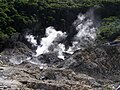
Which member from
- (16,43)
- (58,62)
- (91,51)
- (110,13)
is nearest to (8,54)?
(16,43)

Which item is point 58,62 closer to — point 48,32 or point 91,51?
point 91,51

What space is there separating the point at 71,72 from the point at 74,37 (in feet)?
91.8

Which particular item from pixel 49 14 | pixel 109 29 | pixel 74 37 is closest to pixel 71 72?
pixel 109 29

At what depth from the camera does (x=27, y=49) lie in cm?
5703

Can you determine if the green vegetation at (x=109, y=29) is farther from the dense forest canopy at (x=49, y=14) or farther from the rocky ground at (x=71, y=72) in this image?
the rocky ground at (x=71, y=72)

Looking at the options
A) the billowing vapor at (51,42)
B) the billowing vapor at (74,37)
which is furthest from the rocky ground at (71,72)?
the billowing vapor at (74,37)

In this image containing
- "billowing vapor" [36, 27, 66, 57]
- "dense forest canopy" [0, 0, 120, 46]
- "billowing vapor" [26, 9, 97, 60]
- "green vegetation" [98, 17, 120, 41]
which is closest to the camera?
"billowing vapor" [36, 27, 66, 57]

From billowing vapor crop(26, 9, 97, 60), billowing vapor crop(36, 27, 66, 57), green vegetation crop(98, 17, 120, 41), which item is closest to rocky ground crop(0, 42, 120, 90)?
billowing vapor crop(36, 27, 66, 57)

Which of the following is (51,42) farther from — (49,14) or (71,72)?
(71,72)

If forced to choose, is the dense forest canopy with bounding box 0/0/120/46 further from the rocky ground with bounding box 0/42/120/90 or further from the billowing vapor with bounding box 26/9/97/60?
the rocky ground with bounding box 0/42/120/90

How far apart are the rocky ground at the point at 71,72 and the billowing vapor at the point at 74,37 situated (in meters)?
10.6

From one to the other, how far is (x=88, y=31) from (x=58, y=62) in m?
22.8

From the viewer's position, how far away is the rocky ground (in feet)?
113

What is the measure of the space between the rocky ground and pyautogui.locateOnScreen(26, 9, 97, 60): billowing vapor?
1058cm
